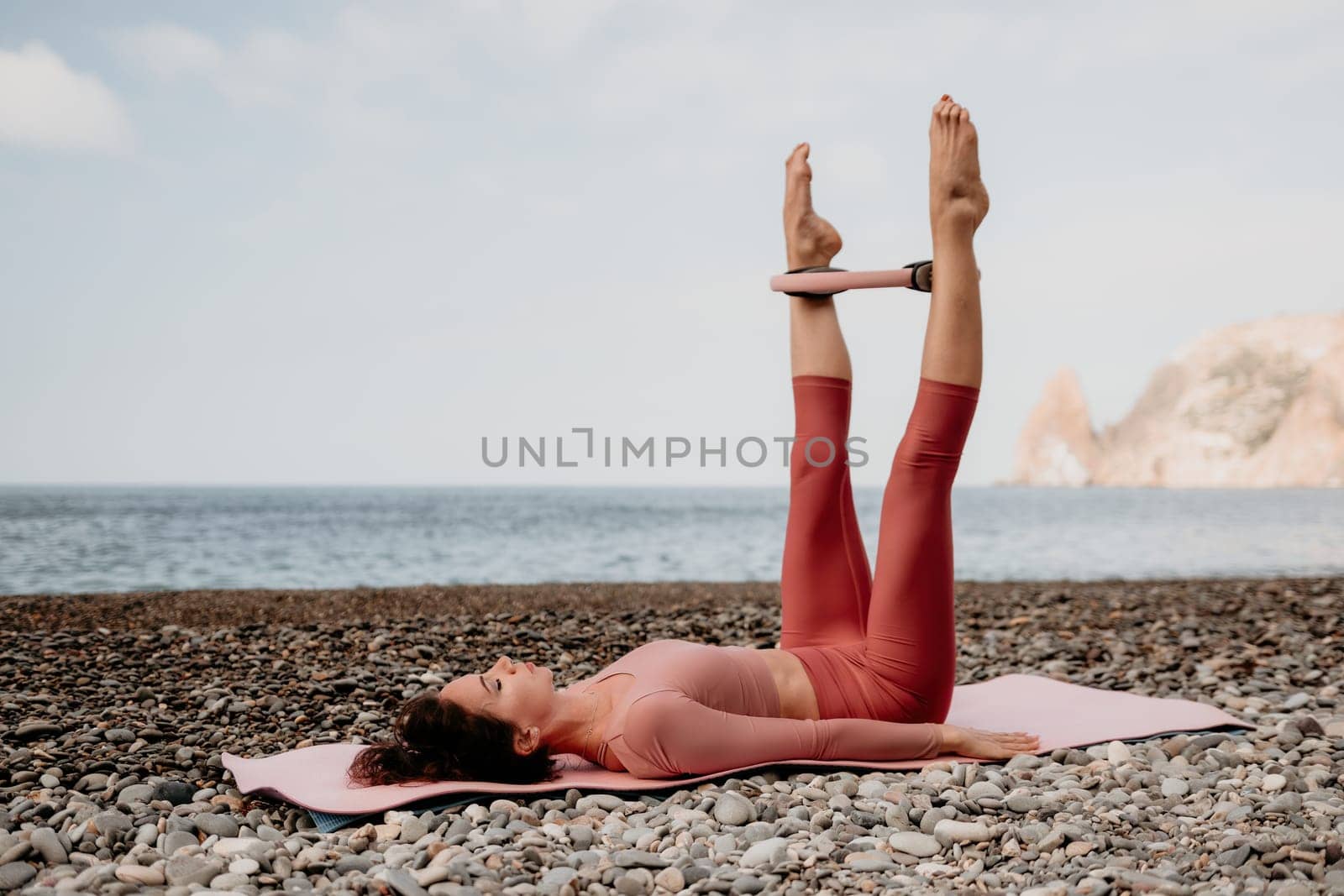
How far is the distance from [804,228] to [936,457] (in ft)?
3.37

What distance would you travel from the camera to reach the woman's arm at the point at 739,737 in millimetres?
2992

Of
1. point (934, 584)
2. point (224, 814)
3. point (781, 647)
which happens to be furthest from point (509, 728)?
point (934, 584)

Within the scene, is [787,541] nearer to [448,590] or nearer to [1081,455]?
[448,590]

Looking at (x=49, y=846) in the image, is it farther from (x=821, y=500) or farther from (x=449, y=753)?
(x=821, y=500)

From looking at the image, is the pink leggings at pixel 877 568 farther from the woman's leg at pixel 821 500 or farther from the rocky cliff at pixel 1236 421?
the rocky cliff at pixel 1236 421

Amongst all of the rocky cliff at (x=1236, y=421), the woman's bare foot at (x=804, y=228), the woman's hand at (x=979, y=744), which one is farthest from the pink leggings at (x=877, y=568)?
the rocky cliff at (x=1236, y=421)

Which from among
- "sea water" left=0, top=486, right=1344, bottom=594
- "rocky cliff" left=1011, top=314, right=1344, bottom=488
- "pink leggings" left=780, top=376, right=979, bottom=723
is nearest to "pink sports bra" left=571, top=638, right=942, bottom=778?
"pink leggings" left=780, top=376, right=979, bottom=723

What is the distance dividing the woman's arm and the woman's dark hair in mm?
339

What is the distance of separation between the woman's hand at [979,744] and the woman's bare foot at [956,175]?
165 centimetres

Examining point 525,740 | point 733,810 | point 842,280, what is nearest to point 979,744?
Answer: point 733,810

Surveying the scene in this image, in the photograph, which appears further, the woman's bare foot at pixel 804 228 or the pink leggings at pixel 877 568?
the woman's bare foot at pixel 804 228

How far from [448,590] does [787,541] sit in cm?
642

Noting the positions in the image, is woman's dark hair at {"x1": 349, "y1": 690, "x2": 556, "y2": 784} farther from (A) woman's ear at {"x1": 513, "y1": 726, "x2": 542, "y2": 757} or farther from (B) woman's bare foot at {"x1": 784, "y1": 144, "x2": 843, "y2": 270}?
(B) woman's bare foot at {"x1": 784, "y1": 144, "x2": 843, "y2": 270}

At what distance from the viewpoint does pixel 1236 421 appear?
61.9 m
